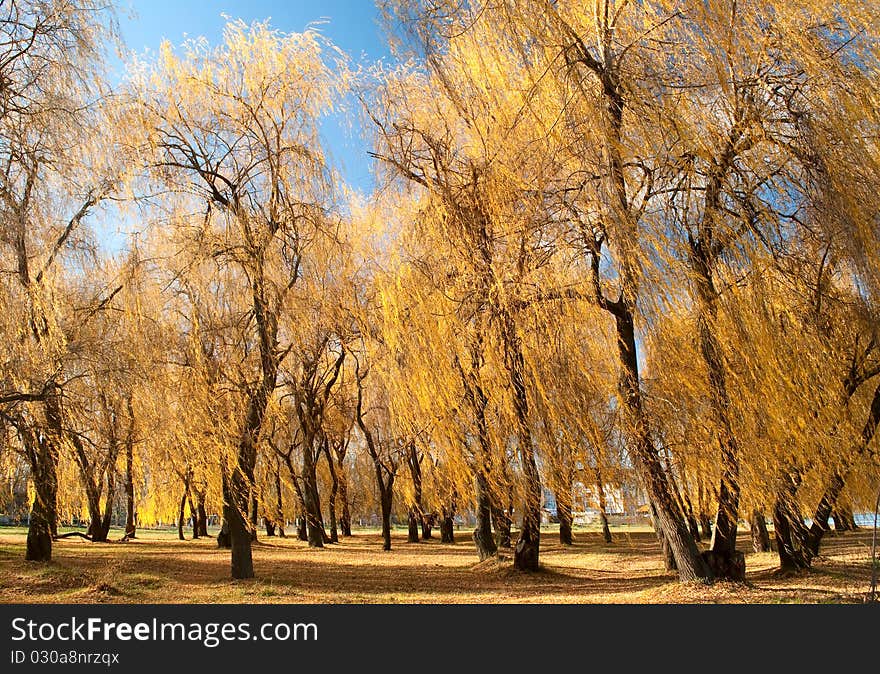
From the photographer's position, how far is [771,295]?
477 centimetres

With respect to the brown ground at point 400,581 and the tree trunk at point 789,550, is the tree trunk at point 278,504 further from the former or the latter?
the tree trunk at point 789,550

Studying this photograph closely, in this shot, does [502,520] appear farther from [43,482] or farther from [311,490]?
[311,490]

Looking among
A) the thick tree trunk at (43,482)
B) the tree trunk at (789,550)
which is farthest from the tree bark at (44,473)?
the tree trunk at (789,550)

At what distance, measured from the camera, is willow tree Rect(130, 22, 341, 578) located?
7.32 m

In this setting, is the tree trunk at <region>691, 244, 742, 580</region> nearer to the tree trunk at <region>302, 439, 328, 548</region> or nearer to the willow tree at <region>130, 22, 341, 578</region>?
the willow tree at <region>130, 22, 341, 578</region>

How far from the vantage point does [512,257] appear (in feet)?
20.0

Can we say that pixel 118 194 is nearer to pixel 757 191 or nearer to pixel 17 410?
pixel 17 410

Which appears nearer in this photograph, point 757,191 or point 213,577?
point 757,191

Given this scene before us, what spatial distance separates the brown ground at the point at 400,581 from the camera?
5.68 metres

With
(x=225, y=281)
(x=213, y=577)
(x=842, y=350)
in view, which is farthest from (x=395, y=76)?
(x=213, y=577)

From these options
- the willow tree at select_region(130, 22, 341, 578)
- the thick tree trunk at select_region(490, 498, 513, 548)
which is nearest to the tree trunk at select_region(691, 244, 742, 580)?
the thick tree trunk at select_region(490, 498, 513, 548)

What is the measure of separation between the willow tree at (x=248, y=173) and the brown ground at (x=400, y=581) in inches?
42.9

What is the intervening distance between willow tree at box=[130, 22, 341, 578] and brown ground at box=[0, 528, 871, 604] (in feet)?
3.58

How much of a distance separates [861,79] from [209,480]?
23.4 ft
